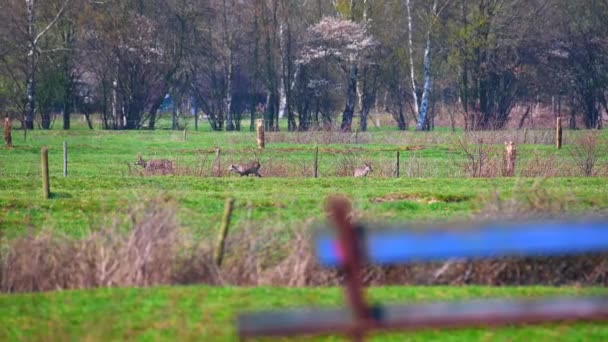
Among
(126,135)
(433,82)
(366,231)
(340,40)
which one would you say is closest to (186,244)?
(366,231)

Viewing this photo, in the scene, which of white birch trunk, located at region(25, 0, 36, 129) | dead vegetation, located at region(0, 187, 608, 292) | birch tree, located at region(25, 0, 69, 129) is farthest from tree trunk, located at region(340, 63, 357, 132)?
dead vegetation, located at region(0, 187, 608, 292)

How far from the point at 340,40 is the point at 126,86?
1380 cm

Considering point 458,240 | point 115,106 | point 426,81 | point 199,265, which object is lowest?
point 199,265

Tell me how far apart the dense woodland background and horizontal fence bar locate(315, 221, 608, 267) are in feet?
163

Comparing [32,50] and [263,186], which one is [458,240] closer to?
[263,186]

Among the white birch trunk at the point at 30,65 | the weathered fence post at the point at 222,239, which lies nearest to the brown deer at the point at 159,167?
the weathered fence post at the point at 222,239

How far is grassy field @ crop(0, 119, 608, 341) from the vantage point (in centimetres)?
1008

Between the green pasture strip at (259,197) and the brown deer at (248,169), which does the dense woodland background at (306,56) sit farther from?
the green pasture strip at (259,197)

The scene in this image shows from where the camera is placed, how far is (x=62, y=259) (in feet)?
42.3

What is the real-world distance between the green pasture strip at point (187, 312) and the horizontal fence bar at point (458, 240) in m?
1.96

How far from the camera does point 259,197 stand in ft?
66.7

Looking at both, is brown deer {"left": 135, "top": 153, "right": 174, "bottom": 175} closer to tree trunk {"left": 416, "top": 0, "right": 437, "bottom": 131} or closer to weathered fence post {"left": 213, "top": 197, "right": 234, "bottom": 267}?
weathered fence post {"left": 213, "top": 197, "right": 234, "bottom": 267}

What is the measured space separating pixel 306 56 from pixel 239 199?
135ft

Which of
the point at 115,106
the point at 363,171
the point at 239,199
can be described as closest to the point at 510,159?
the point at 363,171
